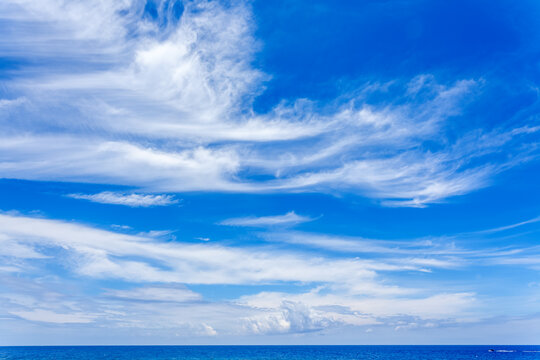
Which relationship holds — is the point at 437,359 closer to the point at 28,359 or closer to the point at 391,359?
the point at 391,359

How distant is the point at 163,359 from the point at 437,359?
10083cm

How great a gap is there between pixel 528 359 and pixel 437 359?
37.3 m

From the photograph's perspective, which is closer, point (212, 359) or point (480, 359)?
point (212, 359)

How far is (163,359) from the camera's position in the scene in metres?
125

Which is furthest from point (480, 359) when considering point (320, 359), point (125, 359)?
point (125, 359)

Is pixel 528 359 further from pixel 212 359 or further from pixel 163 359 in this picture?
pixel 163 359

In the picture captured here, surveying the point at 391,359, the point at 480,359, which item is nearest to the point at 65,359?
the point at 391,359

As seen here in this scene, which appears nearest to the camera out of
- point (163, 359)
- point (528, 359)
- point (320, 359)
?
point (163, 359)

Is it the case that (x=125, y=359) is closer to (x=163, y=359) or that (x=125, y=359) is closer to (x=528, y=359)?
(x=163, y=359)

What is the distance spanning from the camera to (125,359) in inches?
5037

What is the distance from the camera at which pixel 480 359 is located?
151875 mm

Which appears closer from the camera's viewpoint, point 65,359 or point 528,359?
point 65,359

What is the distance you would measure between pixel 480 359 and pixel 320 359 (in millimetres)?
69823

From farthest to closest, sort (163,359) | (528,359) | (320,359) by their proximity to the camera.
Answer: (528,359)
(320,359)
(163,359)
